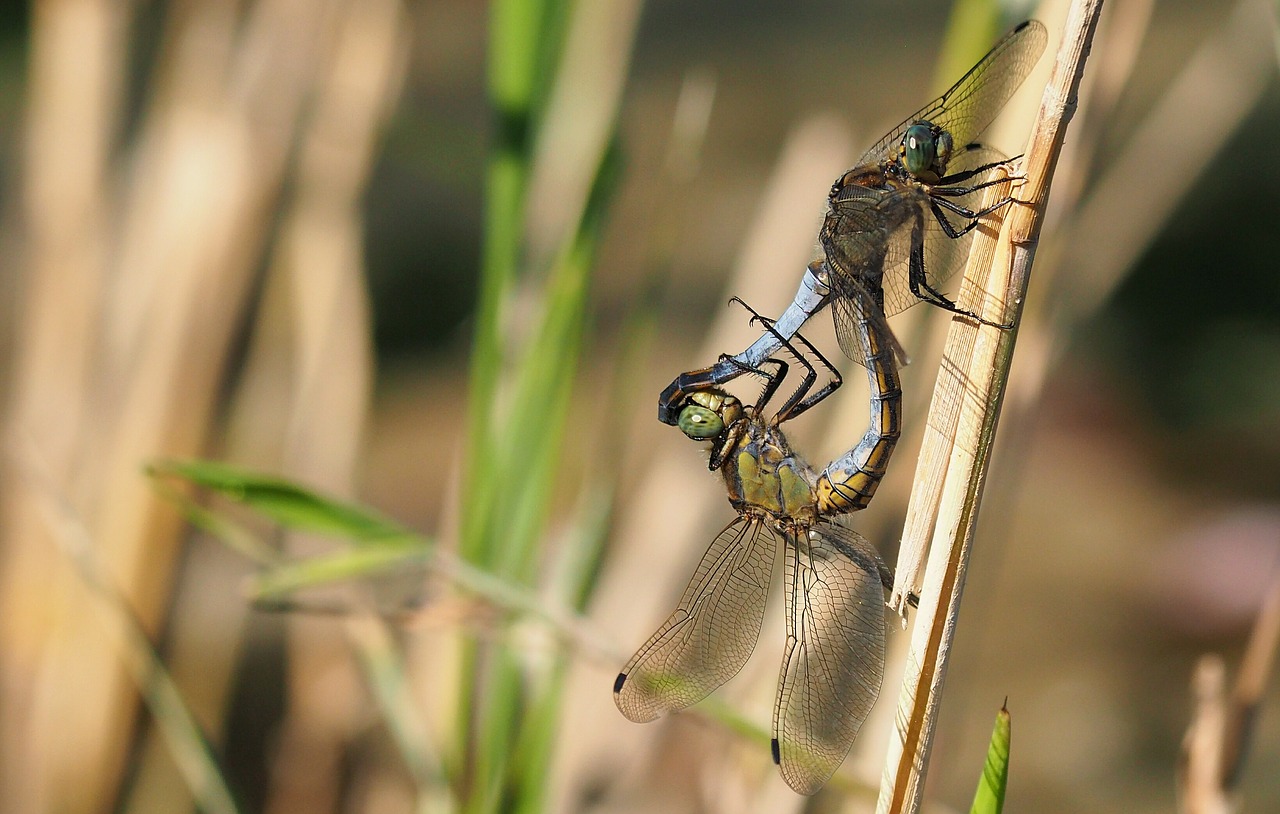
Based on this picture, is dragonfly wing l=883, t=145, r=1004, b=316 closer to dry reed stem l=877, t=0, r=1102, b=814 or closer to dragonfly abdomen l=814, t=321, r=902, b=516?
dragonfly abdomen l=814, t=321, r=902, b=516

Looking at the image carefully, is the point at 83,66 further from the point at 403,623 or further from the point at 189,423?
the point at 403,623

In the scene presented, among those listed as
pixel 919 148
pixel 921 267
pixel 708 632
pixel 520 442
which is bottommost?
pixel 708 632

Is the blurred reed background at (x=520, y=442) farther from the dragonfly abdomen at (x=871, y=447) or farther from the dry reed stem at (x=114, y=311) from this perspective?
the dragonfly abdomen at (x=871, y=447)

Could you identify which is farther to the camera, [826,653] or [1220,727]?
[826,653]

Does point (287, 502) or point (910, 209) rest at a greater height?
point (910, 209)

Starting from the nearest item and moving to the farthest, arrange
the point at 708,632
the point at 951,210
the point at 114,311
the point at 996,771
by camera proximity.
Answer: the point at 996,771, the point at 951,210, the point at 708,632, the point at 114,311

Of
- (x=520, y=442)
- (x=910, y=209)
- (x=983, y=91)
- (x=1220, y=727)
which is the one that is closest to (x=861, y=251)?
(x=910, y=209)

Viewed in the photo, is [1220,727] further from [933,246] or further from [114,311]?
[114,311]

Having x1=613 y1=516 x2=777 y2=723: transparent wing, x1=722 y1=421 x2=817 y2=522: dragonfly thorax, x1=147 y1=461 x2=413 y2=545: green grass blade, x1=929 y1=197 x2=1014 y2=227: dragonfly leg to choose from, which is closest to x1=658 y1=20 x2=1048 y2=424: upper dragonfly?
x1=929 y1=197 x2=1014 y2=227: dragonfly leg
